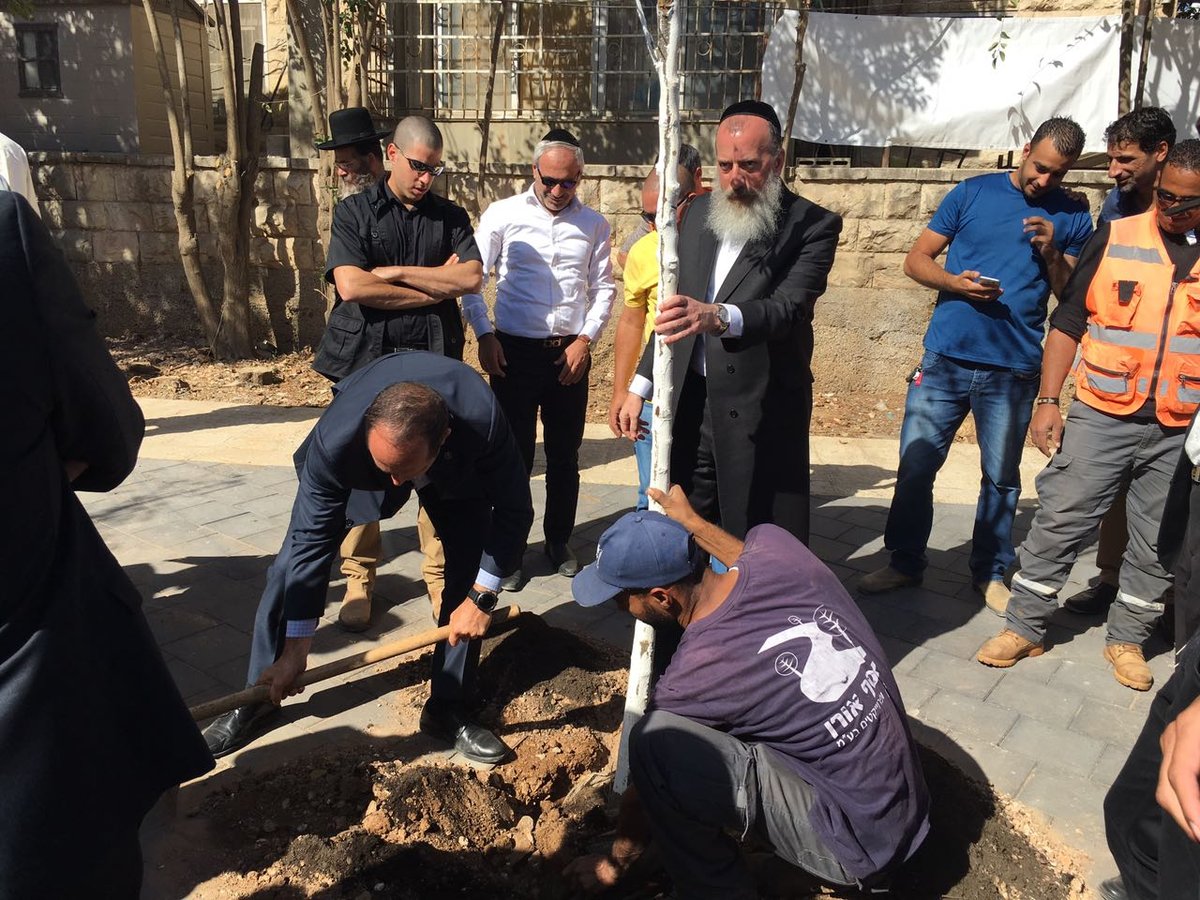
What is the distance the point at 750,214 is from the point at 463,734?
2.05m

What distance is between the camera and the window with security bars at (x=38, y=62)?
1279 cm

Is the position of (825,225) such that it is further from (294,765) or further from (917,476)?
(294,765)

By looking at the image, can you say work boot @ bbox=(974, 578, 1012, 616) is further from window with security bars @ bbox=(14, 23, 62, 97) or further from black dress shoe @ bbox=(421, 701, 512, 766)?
window with security bars @ bbox=(14, 23, 62, 97)

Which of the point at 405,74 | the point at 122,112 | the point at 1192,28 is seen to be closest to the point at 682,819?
the point at 1192,28

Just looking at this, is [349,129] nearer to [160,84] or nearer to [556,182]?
[556,182]

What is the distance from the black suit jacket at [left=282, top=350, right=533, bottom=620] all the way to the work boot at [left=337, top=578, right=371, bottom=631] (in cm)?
93

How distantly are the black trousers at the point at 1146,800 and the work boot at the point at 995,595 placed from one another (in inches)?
79.5

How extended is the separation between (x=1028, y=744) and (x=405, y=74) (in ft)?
30.6

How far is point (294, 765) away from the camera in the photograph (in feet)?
10.4

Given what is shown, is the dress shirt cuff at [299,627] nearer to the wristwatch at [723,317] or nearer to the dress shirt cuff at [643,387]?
the dress shirt cuff at [643,387]

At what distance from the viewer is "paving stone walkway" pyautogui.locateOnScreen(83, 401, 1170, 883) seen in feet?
10.9

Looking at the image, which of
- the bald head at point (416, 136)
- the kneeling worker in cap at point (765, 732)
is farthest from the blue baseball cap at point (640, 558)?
the bald head at point (416, 136)

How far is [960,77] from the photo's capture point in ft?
26.5

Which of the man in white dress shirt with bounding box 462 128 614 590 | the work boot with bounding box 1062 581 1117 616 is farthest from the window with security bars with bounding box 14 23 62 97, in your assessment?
the work boot with bounding box 1062 581 1117 616
